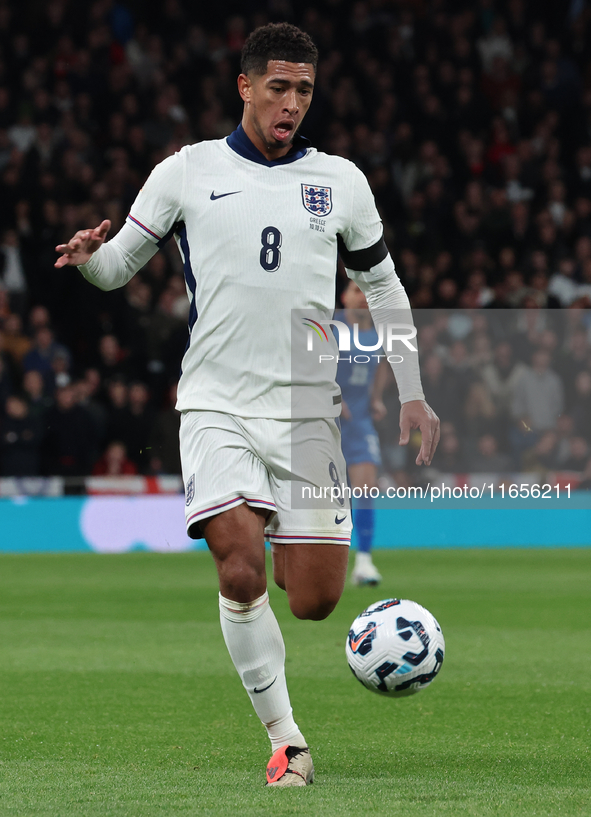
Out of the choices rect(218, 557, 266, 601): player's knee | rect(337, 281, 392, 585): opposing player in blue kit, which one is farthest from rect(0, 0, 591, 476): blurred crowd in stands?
rect(218, 557, 266, 601): player's knee

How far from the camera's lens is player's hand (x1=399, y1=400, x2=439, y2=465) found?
439 centimetres

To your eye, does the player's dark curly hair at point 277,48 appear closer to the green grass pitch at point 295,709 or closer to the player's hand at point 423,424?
the player's hand at point 423,424

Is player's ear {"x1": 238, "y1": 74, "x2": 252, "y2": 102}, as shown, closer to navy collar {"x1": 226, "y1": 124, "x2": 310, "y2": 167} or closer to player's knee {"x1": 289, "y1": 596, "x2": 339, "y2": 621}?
navy collar {"x1": 226, "y1": 124, "x2": 310, "y2": 167}

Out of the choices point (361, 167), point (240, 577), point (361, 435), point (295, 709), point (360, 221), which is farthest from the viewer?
point (361, 167)

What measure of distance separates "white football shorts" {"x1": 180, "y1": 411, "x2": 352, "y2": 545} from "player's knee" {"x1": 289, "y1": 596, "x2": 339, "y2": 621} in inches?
7.4

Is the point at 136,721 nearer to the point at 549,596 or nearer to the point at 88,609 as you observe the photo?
the point at 88,609

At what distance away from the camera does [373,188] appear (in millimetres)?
16953

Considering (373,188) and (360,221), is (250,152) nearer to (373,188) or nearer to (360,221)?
(360,221)

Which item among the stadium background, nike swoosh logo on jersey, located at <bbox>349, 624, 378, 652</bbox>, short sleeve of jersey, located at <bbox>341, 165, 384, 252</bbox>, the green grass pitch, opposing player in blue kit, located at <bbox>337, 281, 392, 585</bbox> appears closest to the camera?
the green grass pitch

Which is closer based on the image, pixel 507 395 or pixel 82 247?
pixel 82 247

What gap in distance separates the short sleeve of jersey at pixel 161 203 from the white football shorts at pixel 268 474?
634 millimetres

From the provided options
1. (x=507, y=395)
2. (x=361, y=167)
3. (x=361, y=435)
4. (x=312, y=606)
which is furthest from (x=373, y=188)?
(x=312, y=606)

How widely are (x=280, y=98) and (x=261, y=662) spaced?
6.08ft

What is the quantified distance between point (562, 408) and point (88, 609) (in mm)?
7244
